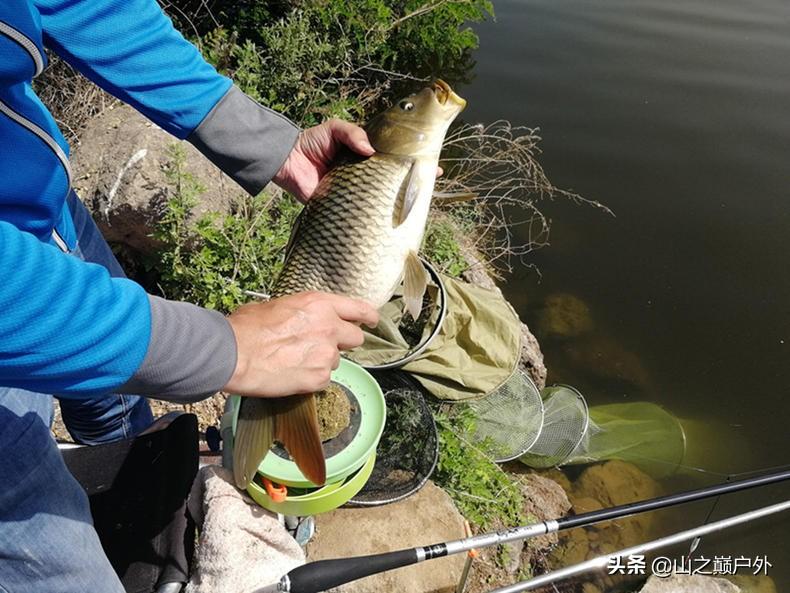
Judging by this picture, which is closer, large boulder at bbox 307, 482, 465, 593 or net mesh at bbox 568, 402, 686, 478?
large boulder at bbox 307, 482, 465, 593

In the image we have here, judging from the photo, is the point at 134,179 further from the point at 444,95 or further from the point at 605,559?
the point at 605,559

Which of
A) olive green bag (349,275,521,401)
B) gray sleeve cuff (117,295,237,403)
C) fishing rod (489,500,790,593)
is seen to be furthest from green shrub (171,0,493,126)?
fishing rod (489,500,790,593)

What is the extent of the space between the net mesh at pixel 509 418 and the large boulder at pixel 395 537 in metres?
0.85

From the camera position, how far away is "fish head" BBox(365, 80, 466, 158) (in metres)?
1.93

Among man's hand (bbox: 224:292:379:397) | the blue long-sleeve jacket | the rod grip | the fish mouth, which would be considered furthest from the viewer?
the fish mouth

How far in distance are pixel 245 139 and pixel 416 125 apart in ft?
1.84

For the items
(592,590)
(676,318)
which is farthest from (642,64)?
(592,590)

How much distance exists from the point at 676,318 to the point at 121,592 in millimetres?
4807

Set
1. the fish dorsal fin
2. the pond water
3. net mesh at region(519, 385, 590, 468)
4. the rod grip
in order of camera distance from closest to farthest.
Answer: the rod grip → the fish dorsal fin → net mesh at region(519, 385, 590, 468) → the pond water

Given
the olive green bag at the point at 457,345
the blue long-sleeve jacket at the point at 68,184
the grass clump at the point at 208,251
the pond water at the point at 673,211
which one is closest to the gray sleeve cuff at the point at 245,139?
the blue long-sleeve jacket at the point at 68,184

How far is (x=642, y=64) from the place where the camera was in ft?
26.0

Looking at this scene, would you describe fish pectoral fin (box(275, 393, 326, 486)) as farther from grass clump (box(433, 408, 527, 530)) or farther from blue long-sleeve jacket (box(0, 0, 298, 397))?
grass clump (box(433, 408, 527, 530))

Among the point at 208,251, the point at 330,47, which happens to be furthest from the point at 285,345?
the point at 330,47

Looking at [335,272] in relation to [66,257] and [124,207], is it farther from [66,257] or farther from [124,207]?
[124,207]
